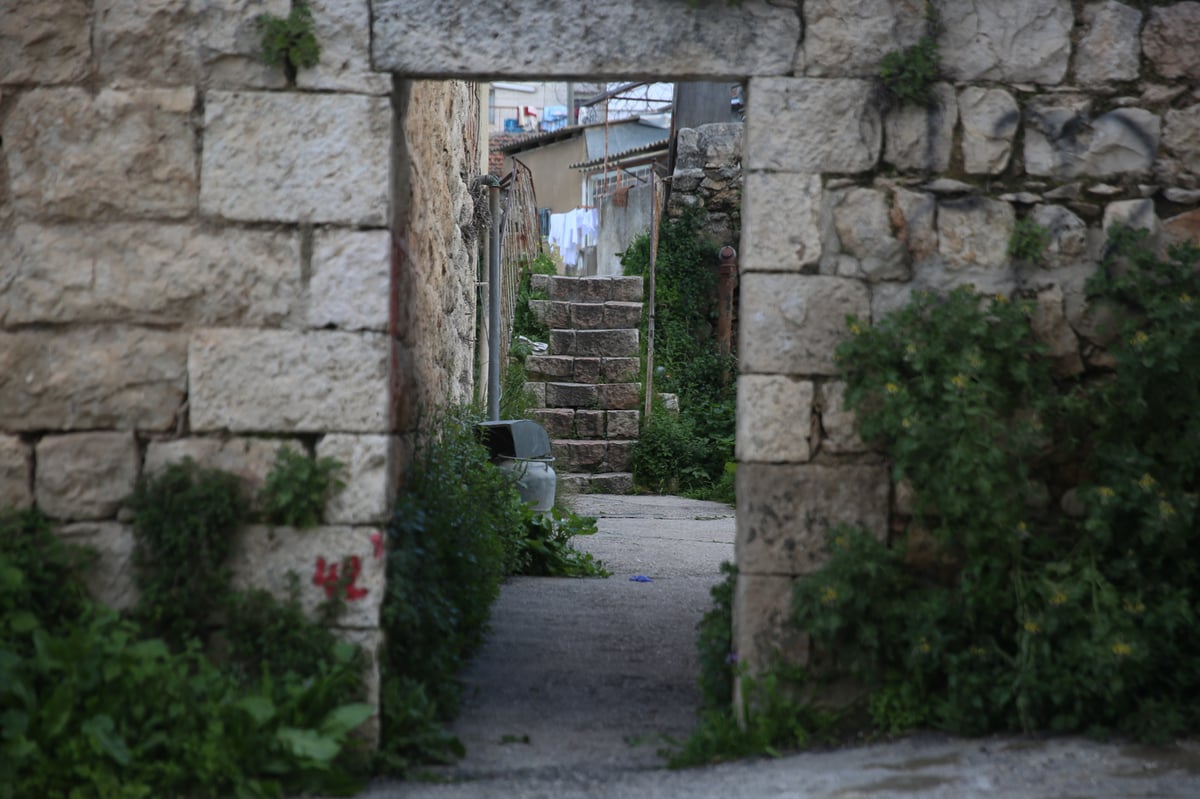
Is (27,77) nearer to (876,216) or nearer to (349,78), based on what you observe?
(349,78)

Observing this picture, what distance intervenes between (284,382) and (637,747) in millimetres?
1589

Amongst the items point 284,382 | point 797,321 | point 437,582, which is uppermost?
point 797,321

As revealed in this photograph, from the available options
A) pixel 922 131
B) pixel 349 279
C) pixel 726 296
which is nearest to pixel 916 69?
pixel 922 131

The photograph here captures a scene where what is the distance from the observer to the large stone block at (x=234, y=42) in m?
3.35

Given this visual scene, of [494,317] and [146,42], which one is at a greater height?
[146,42]

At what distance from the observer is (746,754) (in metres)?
3.36

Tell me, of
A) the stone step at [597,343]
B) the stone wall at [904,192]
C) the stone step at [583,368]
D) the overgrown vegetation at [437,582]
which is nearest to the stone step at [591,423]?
the stone step at [583,368]

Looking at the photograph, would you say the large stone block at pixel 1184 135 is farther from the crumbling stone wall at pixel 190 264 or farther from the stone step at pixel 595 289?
the stone step at pixel 595 289

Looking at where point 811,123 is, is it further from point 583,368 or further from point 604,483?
point 583,368

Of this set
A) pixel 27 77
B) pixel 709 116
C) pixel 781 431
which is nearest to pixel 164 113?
pixel 27 77

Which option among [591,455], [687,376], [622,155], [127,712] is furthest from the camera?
[622,155]

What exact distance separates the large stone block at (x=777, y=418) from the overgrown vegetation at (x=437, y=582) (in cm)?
115

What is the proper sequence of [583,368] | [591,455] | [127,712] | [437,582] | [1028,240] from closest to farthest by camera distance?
1. [127,712]
2. [1028,240]
3. [437,582]
4. [591,455]
5. [583,368]

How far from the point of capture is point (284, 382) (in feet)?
11.0
